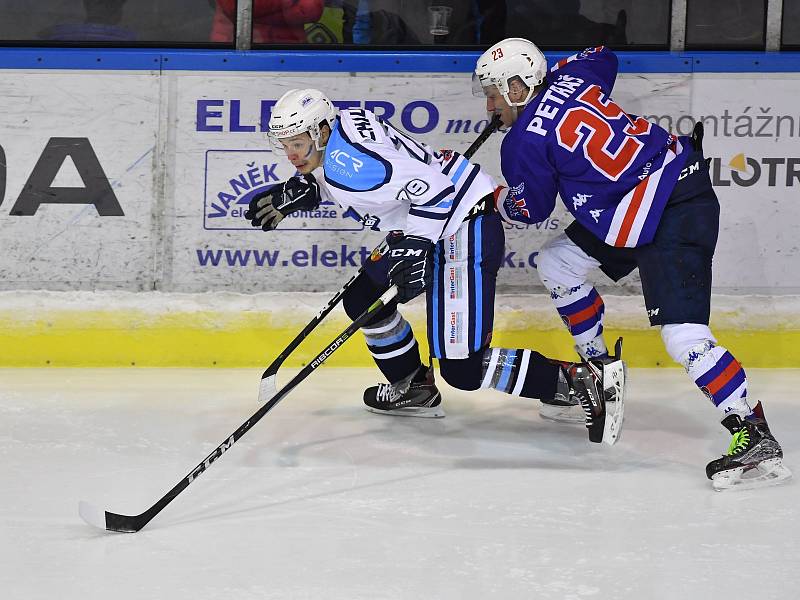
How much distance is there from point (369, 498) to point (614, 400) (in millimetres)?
798

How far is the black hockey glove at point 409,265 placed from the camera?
3018mm

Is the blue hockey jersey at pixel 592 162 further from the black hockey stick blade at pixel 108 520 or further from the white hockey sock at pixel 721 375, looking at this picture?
the black hockey stick blade at pixel 108 520

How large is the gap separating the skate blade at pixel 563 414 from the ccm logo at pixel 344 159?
110 centimetres

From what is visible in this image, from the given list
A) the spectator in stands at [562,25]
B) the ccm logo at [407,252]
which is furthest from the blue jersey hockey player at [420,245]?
the spectator in stands at [562,25]

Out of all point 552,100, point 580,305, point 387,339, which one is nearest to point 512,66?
point 552,100

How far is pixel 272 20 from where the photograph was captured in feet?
14.1

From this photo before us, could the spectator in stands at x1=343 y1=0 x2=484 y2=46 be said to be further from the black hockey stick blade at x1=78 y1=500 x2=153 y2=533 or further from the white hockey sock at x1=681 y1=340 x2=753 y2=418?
the black hockey stick blade at x1=78 y1=500 x2=153 y2=533

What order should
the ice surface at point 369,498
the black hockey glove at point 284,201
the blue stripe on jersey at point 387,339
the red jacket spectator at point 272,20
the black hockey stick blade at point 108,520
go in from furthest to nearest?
the red jacket spectator at point 272,20
the blue stripe on jersey at point 387,339
the black hockey glove at point 284,201
the black hockey stick blade at point 108,520
the ice surface at point 369,498

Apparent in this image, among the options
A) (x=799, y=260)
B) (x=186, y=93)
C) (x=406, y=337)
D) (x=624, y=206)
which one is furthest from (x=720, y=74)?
(x=186, y=93)

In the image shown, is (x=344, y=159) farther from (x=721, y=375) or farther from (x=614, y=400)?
(x=721, y=375)

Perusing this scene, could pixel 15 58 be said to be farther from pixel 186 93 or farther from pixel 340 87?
pixel 340 87

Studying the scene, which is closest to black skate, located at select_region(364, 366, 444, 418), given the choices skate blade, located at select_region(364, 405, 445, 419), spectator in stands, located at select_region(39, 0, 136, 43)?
skate blade, located at select_region(364, 405, 445, 419)

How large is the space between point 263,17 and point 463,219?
1.46 metres

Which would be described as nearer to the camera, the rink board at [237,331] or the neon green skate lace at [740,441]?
the neon green skate lace at [740,441]
